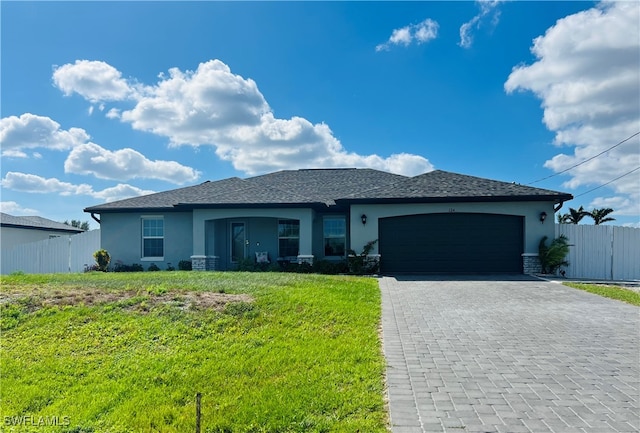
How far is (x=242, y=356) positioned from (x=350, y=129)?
1459 centimetres

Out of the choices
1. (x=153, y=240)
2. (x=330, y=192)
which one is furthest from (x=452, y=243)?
(x=153, y=240)

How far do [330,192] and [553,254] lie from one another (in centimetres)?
961

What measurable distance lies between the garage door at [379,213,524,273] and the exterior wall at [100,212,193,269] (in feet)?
28.8

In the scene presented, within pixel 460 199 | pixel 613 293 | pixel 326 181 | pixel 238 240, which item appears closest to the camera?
pixel 613 293

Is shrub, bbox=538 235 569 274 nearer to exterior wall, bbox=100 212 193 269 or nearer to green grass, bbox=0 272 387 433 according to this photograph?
green grass, bbox=0 272 387 433

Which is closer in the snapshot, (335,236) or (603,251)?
(603,251)

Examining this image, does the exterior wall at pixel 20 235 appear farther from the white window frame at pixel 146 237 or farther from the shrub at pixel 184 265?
the shrub at pixel 184 265

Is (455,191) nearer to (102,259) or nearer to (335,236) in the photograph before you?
(335,236)

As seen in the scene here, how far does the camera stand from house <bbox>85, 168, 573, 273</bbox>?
1478 cm

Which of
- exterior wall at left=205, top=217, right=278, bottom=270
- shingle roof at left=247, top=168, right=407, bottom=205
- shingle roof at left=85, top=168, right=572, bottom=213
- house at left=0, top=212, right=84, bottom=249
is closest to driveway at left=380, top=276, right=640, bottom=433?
shingle roof at left=85, top=168, right=572, bottom=213

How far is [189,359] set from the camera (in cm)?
510

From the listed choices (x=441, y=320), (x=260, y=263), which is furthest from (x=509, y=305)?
(x=260, y=263)

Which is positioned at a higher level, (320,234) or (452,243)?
(320,234)

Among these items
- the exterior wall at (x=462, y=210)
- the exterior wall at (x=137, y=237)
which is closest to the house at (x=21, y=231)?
the exterior wall at (x=137, y=237)
